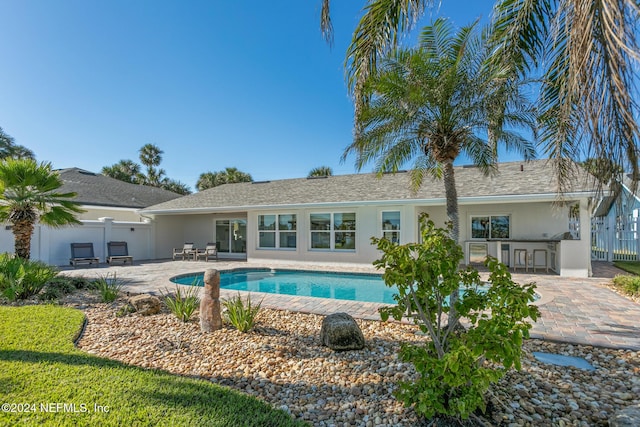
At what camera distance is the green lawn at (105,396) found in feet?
9.21

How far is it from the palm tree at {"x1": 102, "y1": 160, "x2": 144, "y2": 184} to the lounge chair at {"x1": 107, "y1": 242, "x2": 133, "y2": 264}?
22322mm

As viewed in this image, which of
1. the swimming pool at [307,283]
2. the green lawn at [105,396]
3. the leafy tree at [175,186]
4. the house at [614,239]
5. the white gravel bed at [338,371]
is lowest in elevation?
the swimming pool at [307,283]

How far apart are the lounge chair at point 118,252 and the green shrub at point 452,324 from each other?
56.3ft

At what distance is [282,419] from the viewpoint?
2861mm

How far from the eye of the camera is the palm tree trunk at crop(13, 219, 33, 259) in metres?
9.65

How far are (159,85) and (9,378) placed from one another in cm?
1404

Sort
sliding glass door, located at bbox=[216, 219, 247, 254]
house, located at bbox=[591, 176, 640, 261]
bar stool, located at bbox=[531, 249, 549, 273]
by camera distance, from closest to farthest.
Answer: bar stool, located at bbox=[531, 249, 549, 273]
house, located at bbox=[591, 176, 640, 261]
sliding glass door, located at bbox=[216, 219, 247, 254]

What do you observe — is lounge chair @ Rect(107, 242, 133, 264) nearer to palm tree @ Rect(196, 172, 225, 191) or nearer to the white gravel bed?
the white gravel bed

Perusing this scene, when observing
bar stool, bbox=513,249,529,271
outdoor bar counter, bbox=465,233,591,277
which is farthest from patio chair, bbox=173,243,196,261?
bar stool, bbox=513,249,529,271

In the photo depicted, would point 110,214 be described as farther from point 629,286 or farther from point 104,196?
point 629,286

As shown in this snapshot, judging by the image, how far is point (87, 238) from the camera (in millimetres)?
16297

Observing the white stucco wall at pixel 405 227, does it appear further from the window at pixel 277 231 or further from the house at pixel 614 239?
the house at pixel 614 239

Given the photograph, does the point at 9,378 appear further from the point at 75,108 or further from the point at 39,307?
the point at 75,108

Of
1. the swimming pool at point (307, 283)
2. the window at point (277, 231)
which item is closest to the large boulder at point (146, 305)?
the swimming pool at point (307, 283)
